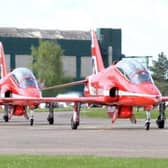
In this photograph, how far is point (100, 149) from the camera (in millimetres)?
23516

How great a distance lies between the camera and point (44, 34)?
17738 cm

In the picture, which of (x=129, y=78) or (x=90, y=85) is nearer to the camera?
(x=129, y=78)

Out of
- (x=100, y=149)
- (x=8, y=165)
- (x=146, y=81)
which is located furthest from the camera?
(x=146, y=81)

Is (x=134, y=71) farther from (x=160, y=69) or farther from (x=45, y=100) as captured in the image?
(x=160, y=69)

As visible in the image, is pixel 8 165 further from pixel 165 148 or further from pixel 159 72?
pixel 159 72

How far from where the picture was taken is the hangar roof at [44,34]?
170m

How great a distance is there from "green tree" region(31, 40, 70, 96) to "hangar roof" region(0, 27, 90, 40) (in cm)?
850

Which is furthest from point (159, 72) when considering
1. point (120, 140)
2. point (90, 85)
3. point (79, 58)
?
point (120, 140)

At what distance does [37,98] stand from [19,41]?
12289cm

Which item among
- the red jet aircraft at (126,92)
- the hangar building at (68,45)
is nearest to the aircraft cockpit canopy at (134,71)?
the red jet aircraft at (126,92)

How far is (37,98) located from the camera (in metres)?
→ 41.9

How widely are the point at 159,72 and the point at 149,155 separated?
170483 millimetres

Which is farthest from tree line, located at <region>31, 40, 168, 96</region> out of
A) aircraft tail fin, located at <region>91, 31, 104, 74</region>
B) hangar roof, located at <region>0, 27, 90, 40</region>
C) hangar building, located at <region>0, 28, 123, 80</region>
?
aircraft tail fin, located at <region>91, 31, 104, 74</region>

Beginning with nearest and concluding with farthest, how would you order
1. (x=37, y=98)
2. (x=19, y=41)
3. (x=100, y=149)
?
(x=100, y=149) → (x=37, y=98) → (x=19, y=41)
